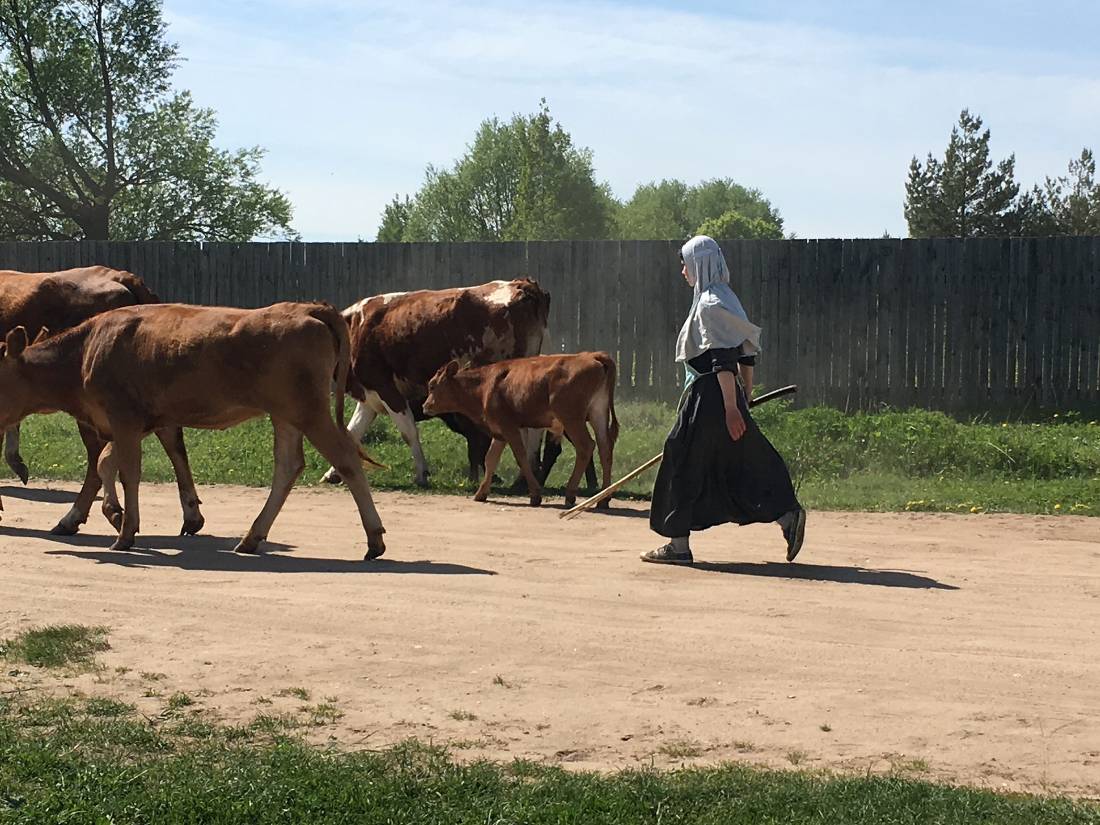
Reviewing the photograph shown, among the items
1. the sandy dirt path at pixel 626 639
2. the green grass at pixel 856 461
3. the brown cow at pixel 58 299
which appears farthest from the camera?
the brown cow at pixel 58 299

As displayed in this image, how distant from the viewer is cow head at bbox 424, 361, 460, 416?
54.3ft

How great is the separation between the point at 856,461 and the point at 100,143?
36.4 metres

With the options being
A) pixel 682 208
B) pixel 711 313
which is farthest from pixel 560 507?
pixel 682 208

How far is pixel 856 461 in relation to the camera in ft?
58.1

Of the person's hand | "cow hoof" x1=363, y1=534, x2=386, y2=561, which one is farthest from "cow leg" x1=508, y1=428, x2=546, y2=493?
the person's hand

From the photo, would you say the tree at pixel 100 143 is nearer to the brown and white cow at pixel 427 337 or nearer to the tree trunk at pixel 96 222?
the tree trunk at pixel 96 222

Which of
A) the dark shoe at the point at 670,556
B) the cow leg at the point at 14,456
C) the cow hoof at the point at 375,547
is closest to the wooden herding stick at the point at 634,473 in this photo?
the dark shoe at the point at 670,556

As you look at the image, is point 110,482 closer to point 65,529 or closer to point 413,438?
point 65,529

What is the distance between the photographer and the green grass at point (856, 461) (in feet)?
51.2

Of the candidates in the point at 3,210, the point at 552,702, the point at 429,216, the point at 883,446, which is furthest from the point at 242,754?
the point at 429,216

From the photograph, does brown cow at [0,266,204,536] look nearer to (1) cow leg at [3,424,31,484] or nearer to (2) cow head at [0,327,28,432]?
(1) cow leg at [3,424,31,484]

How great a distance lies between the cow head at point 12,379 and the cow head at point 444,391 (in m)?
4.61

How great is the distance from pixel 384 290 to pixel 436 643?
54.3 feet

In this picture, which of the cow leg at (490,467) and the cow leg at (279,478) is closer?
the cow leg at (279,478)
